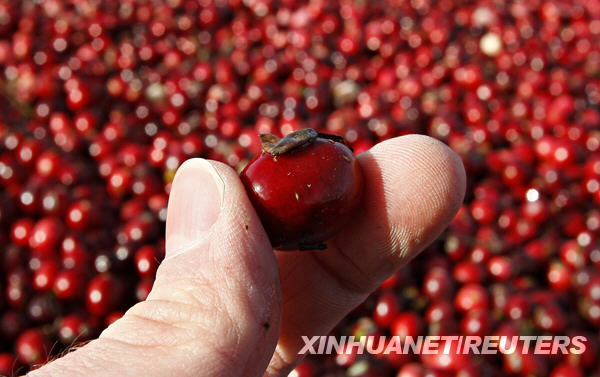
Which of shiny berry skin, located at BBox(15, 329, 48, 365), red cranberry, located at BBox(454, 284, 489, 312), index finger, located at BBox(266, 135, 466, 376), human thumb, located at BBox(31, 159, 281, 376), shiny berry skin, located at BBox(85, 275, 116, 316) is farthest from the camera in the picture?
red cranberry, located at BBox(454, 284, 489, 312)

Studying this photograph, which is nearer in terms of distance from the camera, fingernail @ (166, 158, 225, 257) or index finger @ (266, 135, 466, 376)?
fingernail @ (166, 158, 225, 257)

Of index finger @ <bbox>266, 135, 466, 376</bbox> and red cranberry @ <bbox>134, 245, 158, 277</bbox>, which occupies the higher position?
index finger @ <bbox>266, 135, 466, 376</bbox>

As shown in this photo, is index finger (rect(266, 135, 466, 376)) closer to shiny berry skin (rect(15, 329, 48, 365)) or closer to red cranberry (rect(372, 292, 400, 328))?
red cranberry (rect(372, 292, 400, 328))

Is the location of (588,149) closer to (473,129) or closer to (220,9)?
(473,129)

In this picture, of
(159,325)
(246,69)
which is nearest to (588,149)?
(246,69)

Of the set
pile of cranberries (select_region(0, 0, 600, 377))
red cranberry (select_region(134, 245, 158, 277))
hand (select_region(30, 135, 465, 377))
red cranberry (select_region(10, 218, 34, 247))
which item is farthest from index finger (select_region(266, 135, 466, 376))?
red cranberry (select_region(10, 218, 34, 247))

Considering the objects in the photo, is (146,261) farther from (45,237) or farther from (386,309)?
(386,309)

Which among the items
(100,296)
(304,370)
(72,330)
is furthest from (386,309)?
(72,330)

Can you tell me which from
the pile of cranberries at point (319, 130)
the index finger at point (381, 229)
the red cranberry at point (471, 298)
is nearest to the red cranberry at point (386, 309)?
the pile of cranberries at point (319, 130)
